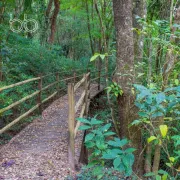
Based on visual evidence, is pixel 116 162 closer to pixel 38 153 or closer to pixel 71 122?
pixel 71 122

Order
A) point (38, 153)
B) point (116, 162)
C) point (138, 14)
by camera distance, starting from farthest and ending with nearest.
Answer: point (138, 14)
point (38, 153)
point (116, 162)

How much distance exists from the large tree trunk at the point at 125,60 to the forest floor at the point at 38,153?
957mm

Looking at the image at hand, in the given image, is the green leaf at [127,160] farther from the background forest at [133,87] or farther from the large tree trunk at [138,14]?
the large tree trunk at [138,14]

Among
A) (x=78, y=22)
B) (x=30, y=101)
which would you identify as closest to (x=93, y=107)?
(x=30, y=101)

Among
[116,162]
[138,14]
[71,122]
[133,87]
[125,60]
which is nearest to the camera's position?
[116,162]

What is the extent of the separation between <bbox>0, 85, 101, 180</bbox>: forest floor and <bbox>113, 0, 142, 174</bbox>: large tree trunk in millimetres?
957

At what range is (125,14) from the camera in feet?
14.5

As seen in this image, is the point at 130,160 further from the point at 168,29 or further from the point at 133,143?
the point at 133,143

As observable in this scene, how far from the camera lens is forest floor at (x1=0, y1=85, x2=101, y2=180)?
343 centimetres

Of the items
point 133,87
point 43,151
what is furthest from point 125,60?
point 43,151

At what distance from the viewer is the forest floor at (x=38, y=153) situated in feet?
11.3

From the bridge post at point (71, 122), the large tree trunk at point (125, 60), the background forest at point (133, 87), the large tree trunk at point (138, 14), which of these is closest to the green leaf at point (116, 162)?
the background forest at point (133, 87)

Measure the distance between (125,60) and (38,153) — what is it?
215 cm

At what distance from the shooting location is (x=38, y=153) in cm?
409
